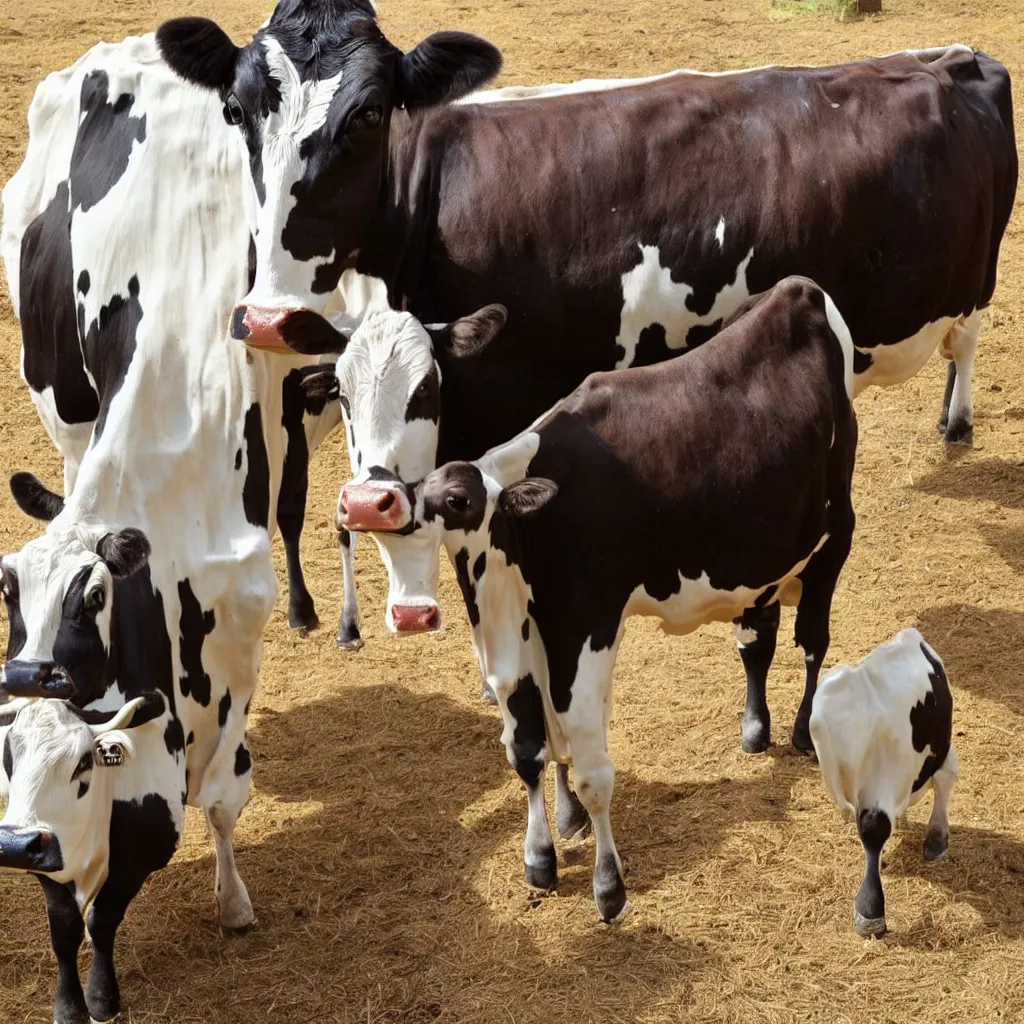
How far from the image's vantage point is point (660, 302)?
6.61 m

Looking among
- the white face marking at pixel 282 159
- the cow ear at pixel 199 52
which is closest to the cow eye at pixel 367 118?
the white face marking at pixel 282 159

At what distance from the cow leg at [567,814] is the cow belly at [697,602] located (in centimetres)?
73

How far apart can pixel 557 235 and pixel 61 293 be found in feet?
6.81

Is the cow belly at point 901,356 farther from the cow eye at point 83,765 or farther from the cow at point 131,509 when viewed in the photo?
the cow eye at point 83,765

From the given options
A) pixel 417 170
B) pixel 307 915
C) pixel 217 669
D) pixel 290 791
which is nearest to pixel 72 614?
pixel 217 669

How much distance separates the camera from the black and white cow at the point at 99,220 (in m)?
6.00

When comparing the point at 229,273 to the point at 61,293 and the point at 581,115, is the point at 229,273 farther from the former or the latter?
the point at 581,115

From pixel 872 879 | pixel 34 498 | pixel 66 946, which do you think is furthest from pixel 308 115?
pixel 872 879

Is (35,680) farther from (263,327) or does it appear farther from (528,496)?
(528,496)

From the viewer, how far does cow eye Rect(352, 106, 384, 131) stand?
5.82 m

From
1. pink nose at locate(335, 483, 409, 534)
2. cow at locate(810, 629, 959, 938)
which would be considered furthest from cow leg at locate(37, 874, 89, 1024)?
cow at locate(810, 629, 959, 938)

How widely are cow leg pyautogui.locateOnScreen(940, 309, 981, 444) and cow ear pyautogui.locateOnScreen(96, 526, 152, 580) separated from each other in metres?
5.47

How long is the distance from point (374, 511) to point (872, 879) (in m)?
2.16

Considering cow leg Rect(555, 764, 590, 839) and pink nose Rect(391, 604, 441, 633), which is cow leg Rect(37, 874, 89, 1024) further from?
cow leg Rect(555, 764, 590, 839)
